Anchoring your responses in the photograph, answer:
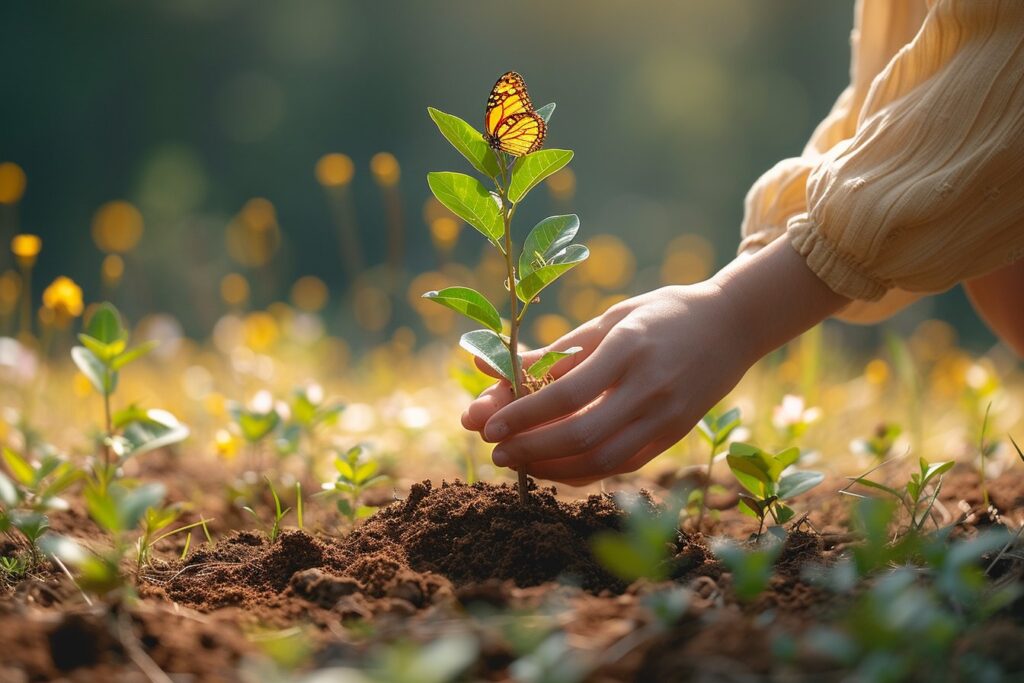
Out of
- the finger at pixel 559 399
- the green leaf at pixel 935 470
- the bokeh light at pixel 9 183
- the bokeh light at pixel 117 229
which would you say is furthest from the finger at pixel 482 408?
the bokeh light at pixel 117 229

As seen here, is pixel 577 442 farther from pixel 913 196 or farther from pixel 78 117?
pixel 78 117

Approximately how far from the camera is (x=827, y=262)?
1323 mm

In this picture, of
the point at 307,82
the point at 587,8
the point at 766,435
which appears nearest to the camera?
the point at 766,435

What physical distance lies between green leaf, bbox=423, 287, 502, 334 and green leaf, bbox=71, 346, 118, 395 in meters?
0.56

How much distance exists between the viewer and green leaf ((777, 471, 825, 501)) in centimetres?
129

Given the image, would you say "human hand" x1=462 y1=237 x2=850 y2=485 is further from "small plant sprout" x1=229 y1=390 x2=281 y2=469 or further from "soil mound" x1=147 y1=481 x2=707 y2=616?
"small plant sprout" x1=229 y1=390 x2=281 y2=469

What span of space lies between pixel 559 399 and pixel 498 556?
214 mm

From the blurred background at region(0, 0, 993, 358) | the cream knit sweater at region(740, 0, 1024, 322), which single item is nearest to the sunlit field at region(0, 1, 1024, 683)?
the cream knit sweater at region(740, 0, 1024, 322)

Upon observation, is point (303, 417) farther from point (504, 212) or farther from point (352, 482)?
point (504, 212)

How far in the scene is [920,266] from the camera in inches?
52.2

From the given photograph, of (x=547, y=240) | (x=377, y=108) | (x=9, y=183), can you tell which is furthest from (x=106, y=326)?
(x=377, y=108)

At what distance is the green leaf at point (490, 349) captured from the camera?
1179 millimetres

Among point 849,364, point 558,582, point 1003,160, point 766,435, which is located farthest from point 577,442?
point 849,364

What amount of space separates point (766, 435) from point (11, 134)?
834 centimetres
